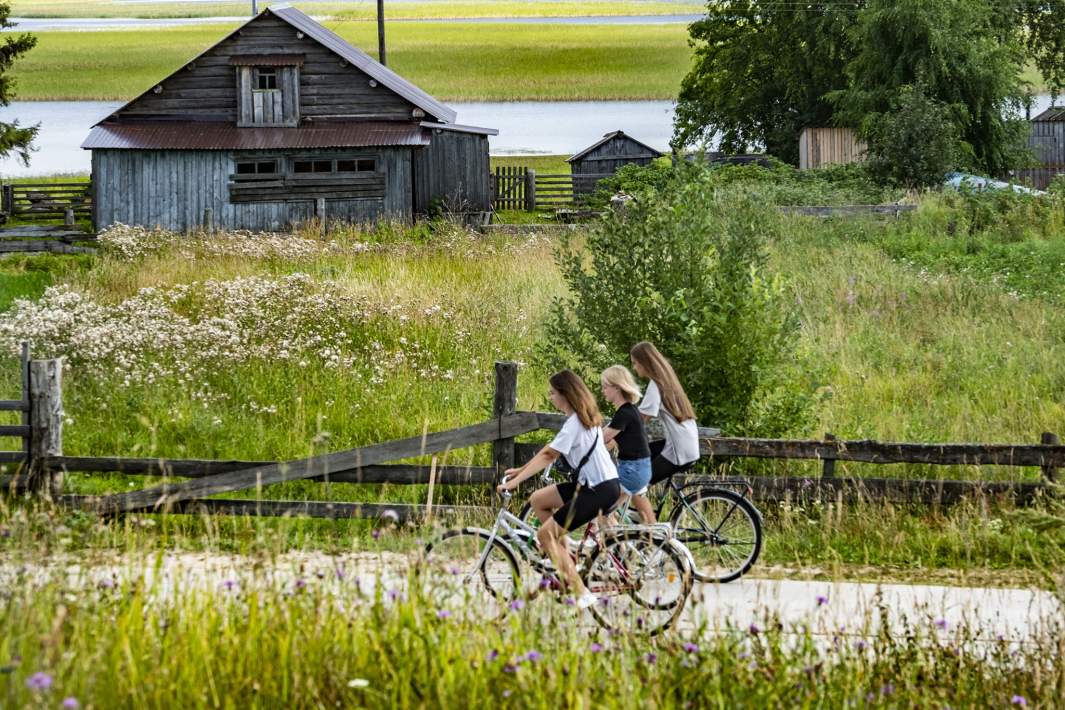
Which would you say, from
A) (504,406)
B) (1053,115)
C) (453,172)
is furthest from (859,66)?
(504,406)

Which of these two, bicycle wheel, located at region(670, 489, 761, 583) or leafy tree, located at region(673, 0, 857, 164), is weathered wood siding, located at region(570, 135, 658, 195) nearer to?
leafy tree, located at region(673, 0, 857, 164)

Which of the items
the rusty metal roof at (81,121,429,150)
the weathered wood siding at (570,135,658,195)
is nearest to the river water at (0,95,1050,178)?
the weathered wood siding at (570,135,658,195)

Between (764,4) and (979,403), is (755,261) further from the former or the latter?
(764,4)

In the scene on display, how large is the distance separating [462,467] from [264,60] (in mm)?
27576

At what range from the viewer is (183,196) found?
3600 centimetres

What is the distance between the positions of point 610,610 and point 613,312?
17.6ft

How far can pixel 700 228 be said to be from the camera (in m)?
12.1

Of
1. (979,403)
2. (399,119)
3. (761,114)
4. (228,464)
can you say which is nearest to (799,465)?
(979,403)

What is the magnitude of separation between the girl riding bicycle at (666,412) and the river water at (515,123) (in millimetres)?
60018

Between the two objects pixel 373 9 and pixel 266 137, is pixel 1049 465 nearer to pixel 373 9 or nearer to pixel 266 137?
pixel 266 137

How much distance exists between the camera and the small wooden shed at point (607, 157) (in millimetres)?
48406

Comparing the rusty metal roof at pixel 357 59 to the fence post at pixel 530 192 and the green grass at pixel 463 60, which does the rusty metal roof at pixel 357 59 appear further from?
the green grass at pixel 463 60

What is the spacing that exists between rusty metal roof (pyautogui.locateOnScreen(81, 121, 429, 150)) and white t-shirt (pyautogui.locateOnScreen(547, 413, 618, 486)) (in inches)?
1118

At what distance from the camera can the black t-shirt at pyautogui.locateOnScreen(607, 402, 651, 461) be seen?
27.6 feet
